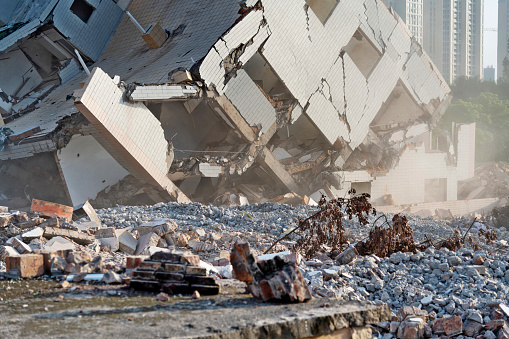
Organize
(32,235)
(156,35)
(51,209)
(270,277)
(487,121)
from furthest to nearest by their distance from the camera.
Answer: (487,121) → (156,35) → (51,209) → (32,235) → (270,277)

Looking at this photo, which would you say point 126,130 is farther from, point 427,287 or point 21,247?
point 427,287

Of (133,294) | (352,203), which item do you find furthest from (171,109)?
(133,294)

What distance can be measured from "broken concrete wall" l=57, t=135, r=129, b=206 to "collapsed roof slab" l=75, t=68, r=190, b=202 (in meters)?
0.81

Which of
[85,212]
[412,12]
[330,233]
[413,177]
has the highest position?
[412,12]

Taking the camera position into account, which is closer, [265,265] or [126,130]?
[265,265]

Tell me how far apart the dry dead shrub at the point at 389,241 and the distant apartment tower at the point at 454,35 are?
51657 mm

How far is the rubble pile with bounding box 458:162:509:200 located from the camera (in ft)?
54.6

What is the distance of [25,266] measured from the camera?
333 cm

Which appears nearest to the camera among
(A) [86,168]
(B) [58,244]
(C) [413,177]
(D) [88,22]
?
(B) [58,244]

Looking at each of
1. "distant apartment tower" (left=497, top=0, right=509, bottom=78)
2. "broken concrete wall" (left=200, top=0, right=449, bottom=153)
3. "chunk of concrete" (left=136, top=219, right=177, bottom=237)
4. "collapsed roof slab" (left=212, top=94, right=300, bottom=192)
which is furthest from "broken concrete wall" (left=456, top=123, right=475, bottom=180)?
"distant apartment tower" (left=497, top=0, right=509, bottom=78)

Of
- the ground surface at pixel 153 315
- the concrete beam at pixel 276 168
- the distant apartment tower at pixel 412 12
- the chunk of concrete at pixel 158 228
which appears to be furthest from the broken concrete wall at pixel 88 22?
the distant apartment tower at pixel 412 12

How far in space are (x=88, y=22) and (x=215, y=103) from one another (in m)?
5.06

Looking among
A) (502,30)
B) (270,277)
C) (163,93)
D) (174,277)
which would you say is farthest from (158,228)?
(502,30)

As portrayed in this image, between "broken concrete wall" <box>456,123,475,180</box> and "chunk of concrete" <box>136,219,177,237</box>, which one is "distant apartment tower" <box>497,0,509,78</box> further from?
"chunk of concrete" <box>136,219,177,237</box>
